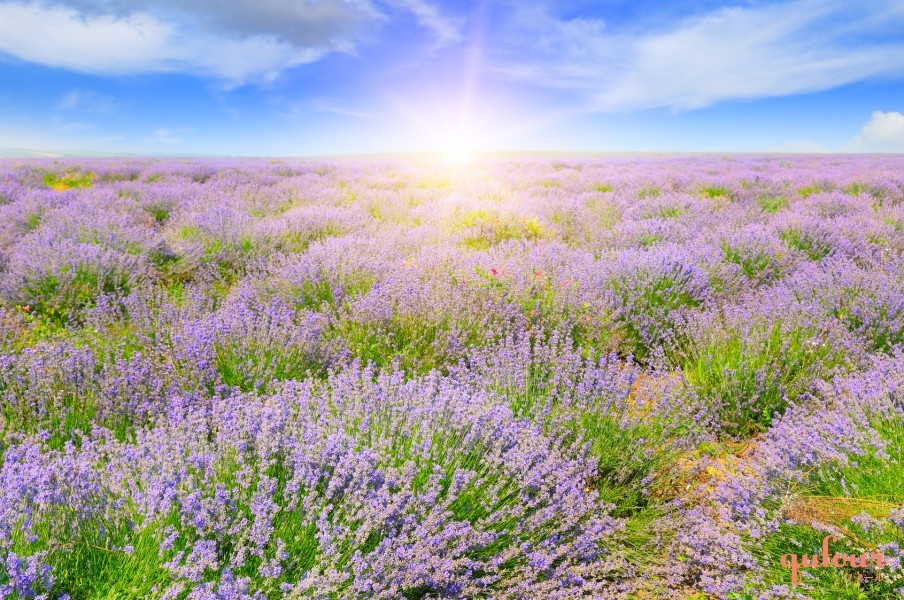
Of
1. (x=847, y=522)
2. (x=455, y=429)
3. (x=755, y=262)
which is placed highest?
(x=755, y=262)

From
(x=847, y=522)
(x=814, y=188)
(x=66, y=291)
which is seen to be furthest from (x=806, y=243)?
(x=66, y=291)

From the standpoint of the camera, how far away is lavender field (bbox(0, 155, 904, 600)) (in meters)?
1.60

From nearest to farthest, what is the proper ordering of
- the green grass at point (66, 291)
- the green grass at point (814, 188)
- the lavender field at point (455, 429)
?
the lavender field at point (455, 429) < the green grass at point (66, 291) < the green grass at point (814, 188)

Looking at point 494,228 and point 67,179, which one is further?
point 67,179

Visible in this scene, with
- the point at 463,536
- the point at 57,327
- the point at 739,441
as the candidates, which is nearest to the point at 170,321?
the point at 57,327

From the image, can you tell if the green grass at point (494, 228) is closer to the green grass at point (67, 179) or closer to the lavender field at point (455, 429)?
the lavender field at point (455, 429)

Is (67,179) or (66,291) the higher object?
(67,179)

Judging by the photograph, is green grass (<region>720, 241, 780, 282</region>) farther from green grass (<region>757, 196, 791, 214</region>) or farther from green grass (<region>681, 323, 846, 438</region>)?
green grass (<region>757, 196, 791, 214</region>)

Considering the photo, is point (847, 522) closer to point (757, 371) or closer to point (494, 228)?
point (757, 371)

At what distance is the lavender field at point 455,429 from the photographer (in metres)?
1.60

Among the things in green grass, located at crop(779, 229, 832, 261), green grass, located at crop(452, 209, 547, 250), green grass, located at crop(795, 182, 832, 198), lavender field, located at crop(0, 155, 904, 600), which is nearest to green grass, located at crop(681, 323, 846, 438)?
lavender field, located at crop(0, 155, 904, 600)

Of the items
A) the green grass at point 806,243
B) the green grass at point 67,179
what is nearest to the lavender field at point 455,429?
the green grass at point 806,243

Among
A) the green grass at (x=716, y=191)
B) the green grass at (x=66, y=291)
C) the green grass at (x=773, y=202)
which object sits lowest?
the green grass at (x=66, y=291)

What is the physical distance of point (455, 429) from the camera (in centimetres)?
221
